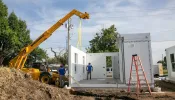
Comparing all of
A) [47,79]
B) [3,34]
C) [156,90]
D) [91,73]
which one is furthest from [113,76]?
[3,34]

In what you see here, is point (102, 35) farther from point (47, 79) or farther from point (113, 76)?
point (47, 79)

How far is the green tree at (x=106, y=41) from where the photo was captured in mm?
33531

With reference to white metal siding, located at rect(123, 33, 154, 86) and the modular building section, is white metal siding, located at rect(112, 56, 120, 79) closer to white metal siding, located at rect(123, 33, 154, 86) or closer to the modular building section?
the modular building section

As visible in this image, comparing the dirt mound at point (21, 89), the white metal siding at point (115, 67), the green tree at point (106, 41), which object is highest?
the green tree at point (106, 41)

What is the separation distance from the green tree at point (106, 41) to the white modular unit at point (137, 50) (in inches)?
760

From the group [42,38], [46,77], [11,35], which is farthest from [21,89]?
[11,35]

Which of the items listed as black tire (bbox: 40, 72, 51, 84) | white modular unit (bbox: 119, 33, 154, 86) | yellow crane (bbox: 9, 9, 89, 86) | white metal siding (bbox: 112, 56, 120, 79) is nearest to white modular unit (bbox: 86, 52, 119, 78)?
white metal siding (bbox: 112, 56, 120, 79)

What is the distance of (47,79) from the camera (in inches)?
638

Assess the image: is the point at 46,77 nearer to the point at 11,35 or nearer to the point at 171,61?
the point at 171,61

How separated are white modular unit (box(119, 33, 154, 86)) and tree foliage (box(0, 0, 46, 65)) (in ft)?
56.1

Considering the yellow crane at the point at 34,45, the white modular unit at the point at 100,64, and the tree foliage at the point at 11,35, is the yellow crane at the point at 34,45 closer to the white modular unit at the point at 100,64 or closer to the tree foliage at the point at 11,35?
the white modular unit at the point at 100,64

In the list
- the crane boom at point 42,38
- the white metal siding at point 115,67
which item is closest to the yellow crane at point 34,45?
the crane boom at point 42,38

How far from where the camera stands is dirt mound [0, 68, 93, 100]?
677cm

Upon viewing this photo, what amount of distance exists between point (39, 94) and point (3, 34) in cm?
2068
